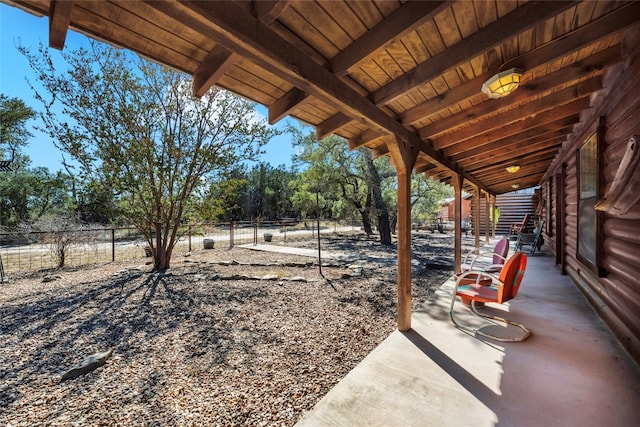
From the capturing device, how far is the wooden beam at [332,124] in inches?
99.7

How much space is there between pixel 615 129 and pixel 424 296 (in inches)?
110

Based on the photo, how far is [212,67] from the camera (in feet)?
5.14

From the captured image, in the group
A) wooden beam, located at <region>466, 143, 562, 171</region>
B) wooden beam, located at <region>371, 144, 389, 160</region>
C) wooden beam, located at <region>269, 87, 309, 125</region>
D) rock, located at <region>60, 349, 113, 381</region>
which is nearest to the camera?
wooden beam, located at <region>269, 87, 309, 125</region>

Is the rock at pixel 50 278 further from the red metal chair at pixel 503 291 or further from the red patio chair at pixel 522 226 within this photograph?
the red patio chair at pixel 522 226

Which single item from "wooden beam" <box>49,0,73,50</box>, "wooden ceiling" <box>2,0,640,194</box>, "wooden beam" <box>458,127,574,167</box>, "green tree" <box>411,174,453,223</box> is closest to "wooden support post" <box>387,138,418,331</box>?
"wooden ceiling" <box>2,0,640,194</box>

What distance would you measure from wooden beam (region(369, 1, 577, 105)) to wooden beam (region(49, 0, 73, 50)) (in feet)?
6.06

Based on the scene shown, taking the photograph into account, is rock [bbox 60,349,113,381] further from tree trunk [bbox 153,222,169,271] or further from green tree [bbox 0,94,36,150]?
green tree [bbox 0,94,36,150]

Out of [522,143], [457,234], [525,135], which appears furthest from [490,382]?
[522,143]

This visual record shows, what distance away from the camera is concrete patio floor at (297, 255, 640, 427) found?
1618 millimetres

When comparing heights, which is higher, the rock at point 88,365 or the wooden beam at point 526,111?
the wooden beam at point 526,111

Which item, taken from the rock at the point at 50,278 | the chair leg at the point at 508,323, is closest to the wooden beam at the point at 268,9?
the chair leg at the point at 508,323

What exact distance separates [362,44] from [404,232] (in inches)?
72.5

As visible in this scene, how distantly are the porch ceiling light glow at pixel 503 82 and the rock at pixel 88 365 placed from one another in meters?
3.79

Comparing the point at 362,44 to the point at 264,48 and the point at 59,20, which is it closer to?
the point at 264,48
